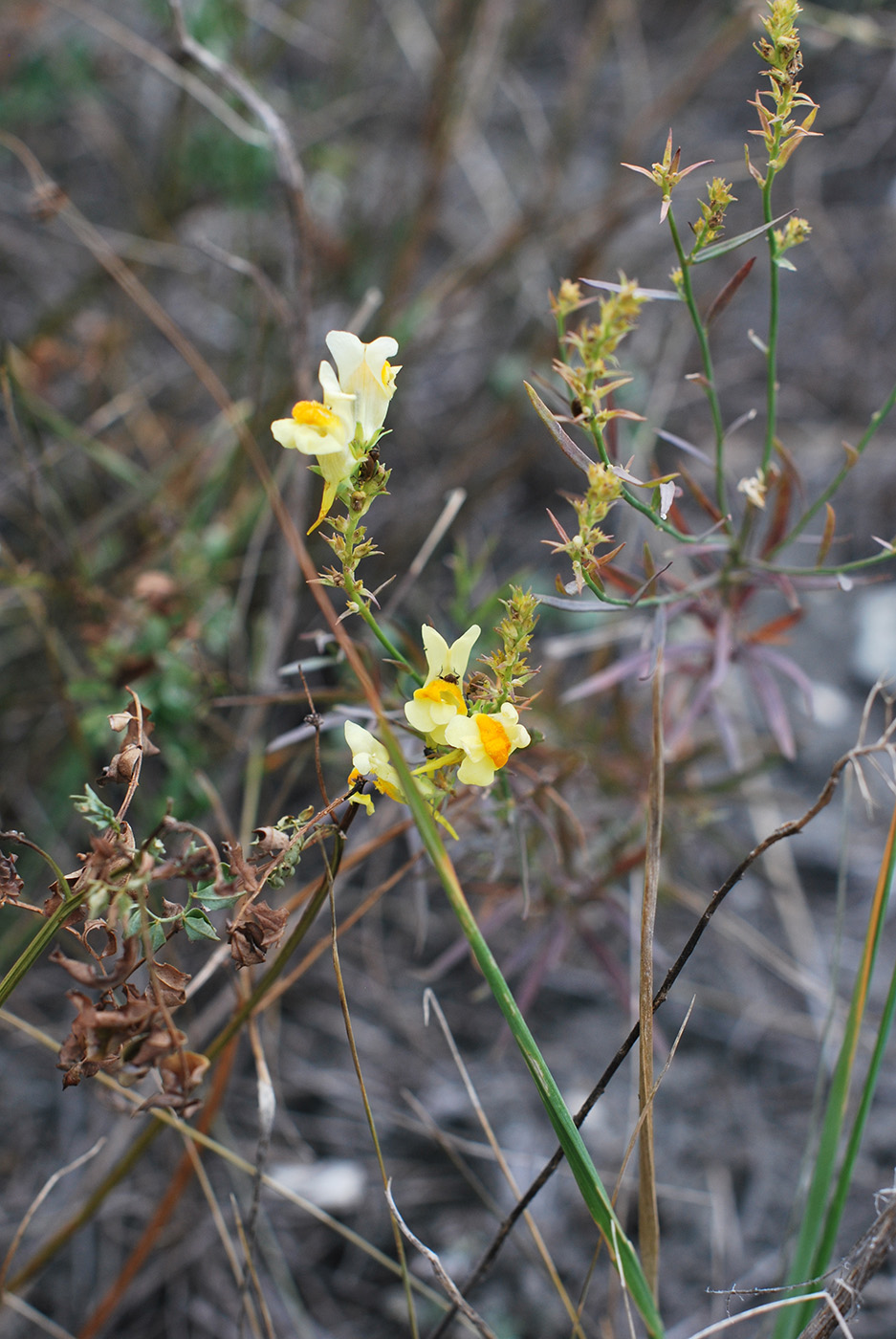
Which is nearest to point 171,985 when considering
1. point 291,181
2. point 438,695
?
point 438,695

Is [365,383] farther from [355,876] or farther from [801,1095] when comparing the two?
[801,1095]

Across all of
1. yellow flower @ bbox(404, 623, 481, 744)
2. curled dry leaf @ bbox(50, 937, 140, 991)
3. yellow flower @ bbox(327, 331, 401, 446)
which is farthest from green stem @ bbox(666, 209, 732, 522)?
curled dry leaf @ bbox(50, 937, 140, 991)

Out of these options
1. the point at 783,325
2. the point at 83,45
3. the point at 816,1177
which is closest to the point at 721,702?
the point at 816,1177

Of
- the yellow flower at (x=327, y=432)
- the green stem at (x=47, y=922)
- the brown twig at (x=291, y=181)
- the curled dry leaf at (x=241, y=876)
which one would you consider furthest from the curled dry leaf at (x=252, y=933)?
the brown twig at (x=291, y=181)

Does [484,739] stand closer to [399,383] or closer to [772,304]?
[772,304]

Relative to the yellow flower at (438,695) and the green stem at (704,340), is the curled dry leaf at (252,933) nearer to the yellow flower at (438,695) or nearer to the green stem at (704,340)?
the yellow flower at (438,695)

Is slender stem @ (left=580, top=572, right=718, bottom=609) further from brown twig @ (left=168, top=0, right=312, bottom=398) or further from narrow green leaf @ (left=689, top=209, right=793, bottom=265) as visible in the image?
brown twig @ (left=168, top=0, right=312, bottom=398)
